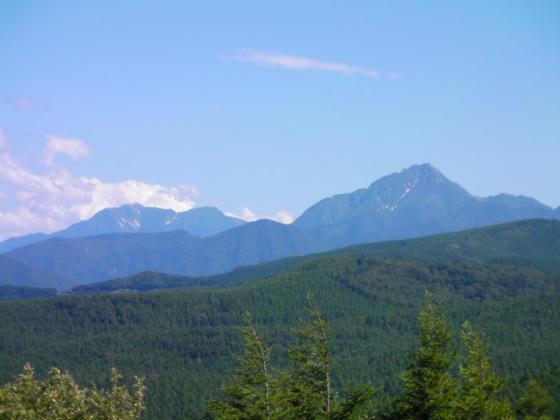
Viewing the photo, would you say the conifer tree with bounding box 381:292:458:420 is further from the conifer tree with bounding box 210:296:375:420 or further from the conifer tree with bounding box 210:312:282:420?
the conifer tree with bounding box 210:312:282:420

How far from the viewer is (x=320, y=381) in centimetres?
3578

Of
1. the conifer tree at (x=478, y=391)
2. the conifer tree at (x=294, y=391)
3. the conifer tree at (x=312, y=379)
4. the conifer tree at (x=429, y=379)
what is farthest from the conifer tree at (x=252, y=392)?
the conifer tree at (x=478, y=391)

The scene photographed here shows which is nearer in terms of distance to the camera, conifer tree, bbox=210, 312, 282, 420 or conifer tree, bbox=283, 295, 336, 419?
conifer tree, bbox=210, 312, 282, 420

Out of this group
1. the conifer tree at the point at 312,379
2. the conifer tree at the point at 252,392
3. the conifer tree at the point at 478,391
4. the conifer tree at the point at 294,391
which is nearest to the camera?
the conifer tree at the point at 478,391

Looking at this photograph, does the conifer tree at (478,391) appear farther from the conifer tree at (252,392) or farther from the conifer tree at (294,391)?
the conifer tree at (252,392)

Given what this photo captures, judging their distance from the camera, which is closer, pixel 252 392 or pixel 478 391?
pixel 252 392

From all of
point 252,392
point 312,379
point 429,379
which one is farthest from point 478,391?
point 252,392

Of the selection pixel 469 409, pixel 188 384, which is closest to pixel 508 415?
pixel 469 409

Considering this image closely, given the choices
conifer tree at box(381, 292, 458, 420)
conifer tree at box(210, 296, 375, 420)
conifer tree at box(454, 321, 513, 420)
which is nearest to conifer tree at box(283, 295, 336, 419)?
conifer tree at box(210, 296, 375, 420)

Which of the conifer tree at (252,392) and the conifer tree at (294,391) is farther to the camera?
the conifer tree at (294,391)

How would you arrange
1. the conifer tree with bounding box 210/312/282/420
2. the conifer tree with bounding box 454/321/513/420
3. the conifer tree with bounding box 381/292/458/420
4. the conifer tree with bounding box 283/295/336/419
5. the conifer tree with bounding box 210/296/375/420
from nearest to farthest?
the conifer tree with bounding box 454/321/513/420 < the conifer tree with bounding box 210/312/282/420 < the conifer tree with bounding box 210/296/375/420 < the conifer tree with bounding box 381/292/458/420 < the conifer tree with bounding box 283/295/336/419

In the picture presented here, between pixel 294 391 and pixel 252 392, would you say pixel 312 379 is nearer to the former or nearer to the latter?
pixel 294 391

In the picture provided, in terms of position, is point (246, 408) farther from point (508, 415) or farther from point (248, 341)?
point (508, 415)

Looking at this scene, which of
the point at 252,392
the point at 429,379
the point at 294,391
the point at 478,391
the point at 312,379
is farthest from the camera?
the point at 312,379
